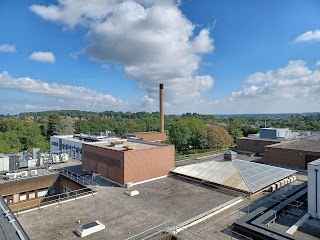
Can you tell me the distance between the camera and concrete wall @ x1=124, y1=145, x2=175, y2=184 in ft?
99.0

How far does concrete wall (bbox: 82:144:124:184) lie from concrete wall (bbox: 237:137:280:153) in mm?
36713

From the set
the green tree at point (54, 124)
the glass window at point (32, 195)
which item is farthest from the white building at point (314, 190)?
the green tree at point (54, 124)

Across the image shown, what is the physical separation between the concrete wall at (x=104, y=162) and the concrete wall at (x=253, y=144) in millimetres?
36713

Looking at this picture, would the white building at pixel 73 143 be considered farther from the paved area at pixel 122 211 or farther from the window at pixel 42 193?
the paved area at pixel 122 211

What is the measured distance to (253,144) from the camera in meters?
55.8

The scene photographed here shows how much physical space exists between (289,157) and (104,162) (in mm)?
30560

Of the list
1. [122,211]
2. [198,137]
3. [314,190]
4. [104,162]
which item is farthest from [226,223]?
[198,137]

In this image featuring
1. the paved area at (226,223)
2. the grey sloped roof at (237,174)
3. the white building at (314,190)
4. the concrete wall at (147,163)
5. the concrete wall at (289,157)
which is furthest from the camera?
the concrete wall at (289,157)

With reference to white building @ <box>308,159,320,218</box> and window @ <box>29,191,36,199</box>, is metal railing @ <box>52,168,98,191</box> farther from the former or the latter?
white building @ <box>308,159,320,218</box>

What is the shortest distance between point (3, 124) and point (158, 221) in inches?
3507

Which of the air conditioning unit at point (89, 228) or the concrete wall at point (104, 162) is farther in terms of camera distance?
the concrete wall at point (104, 162)

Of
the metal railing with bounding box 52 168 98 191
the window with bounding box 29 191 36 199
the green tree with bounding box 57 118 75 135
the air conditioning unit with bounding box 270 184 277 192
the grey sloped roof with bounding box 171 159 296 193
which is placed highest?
the green tree with bounding box 57 118 75 135

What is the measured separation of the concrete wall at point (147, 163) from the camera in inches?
1188

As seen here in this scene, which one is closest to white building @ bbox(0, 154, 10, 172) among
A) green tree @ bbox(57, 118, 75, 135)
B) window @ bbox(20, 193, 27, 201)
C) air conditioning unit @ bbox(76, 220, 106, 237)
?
window @ bbox(20, 193, 27, 201)
